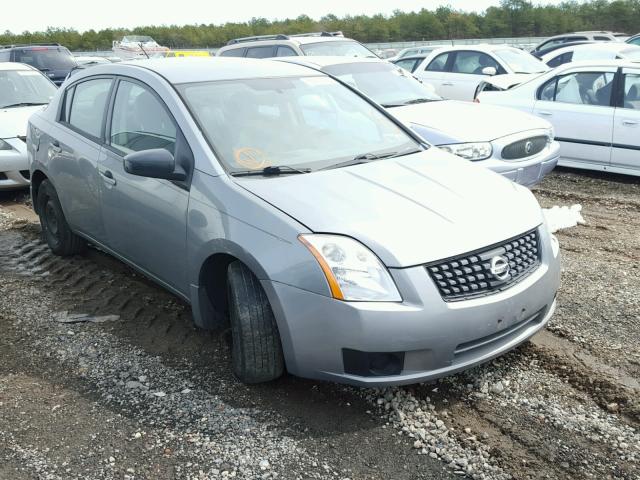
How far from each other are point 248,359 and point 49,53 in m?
15.6

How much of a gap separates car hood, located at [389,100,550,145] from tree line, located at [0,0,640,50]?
4456 centimetres

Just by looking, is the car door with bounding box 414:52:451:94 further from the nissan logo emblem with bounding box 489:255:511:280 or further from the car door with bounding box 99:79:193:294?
the nissan logo emblem with bounding box 489:255:511:280

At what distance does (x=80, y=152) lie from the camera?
4.77 m

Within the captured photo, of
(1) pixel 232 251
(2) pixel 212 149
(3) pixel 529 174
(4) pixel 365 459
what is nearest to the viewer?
(4) pixel 365 459

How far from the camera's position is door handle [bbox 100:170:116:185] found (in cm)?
433

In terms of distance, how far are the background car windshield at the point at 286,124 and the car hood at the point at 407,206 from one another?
23 cm

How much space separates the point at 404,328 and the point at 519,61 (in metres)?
10.8

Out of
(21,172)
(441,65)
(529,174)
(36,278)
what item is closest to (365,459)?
(36,278)

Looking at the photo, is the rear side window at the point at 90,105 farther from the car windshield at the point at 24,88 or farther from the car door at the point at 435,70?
the car door at the point at 435,70

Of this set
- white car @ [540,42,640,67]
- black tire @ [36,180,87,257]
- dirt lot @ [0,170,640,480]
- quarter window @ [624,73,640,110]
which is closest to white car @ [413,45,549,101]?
white car @ [540,42,640,67]

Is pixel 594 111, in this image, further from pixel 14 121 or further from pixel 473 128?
pixel 14 121

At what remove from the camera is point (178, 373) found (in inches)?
145

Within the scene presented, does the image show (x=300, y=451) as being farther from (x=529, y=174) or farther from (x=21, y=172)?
(x=21, y=172)

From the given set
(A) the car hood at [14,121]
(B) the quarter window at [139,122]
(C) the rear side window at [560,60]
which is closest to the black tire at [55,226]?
(B) the quarter window at [139,122]
